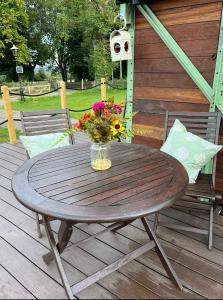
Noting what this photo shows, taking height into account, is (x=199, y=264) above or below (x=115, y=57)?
below

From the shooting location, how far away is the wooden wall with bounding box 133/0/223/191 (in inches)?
92.7

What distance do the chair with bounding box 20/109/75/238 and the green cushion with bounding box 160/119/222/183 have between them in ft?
3.39

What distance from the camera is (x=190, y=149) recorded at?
2.14 m

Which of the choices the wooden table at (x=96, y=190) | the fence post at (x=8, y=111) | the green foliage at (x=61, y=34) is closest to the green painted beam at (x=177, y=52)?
the wooden table at (x=96, y=190)

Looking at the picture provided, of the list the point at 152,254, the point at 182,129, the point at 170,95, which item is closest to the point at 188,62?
the point at 170,95

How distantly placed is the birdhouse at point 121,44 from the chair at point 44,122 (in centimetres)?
87

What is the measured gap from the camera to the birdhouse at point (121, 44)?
2717 mm

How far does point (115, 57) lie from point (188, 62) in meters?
0.82

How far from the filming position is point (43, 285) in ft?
5.33

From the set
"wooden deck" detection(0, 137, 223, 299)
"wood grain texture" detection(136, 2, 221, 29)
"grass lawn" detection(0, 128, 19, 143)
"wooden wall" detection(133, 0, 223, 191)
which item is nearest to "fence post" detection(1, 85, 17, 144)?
"grass lawn" detection(0, 128, 19, 143)

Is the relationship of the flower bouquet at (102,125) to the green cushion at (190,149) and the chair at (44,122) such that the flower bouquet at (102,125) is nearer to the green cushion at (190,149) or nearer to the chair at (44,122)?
the green cushion at (190,149)

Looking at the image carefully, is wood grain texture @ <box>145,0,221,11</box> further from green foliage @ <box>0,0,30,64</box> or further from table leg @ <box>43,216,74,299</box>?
green foliage @ <box>0,0,30,64</box>

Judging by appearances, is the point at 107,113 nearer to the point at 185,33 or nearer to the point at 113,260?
the point at 113,260

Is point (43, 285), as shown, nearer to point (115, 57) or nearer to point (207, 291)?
point (207, 291)
